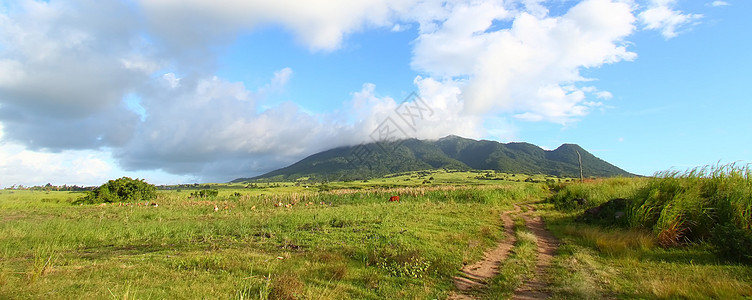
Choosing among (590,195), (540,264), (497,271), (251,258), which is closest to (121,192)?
(251,258)

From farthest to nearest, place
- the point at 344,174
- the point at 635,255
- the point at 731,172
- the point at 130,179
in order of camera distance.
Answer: the point at 344,174 → the point at 130,179 → the point at 731,172 → the point at 635,255

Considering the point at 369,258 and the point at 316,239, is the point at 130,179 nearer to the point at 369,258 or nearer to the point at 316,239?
the point at 316,239

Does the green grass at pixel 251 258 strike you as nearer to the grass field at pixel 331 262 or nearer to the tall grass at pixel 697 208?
the grass field at pixel 331 262

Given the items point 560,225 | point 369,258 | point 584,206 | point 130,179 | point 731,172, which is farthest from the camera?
point 130,179

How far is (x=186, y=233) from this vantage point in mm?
13445

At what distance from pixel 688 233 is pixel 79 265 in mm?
18480

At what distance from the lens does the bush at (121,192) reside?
3212 centimetres

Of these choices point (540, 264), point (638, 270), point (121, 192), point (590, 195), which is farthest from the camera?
point (121, 192)

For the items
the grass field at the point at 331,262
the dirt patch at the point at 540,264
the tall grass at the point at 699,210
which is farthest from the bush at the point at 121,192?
the tall grass at the point at 699,210

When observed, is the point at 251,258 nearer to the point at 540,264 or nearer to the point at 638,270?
the point at 540,264

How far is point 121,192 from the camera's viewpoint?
114 ft

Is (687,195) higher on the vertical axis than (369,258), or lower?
higher

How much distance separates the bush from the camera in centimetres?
3212

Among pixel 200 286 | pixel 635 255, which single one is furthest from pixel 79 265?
pixel 635 255
